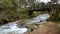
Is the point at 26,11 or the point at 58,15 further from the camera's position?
the point at 26,11

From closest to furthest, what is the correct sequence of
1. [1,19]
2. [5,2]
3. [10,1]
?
[1,19]
[5,2]
[10,1]

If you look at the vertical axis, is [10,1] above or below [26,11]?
above

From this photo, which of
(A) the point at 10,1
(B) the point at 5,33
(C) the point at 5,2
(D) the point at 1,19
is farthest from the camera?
(A) the point at 10,1

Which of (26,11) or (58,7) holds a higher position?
(58,7)

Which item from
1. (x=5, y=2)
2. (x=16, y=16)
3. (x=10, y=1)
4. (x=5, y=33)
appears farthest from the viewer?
(x=10, y=1)

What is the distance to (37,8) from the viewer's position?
29.4 metres

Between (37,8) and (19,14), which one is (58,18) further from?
(37,8)

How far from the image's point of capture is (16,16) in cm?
2414

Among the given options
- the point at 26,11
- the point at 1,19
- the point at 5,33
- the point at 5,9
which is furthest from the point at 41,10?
the point at 5,33

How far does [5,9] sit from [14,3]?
3869mm

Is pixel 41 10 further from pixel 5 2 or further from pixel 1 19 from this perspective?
pixel 1 19

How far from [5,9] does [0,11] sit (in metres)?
0.93

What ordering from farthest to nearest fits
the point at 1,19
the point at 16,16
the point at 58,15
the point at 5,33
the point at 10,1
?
the point at 10,1
the point at 16,16
the point at 1,19
the point at 58,15
the point at 5,33

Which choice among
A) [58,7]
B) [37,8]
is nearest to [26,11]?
[37,8]
